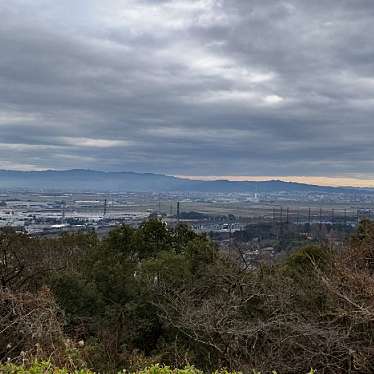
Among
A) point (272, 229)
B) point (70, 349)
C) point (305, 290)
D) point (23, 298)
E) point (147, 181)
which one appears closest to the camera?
point (70, 349)

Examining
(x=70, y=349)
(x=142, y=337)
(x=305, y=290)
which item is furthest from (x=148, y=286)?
(x=70, y=349)

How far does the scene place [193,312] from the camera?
34.1 ft

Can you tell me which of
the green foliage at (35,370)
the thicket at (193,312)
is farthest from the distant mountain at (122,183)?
the green foliage at (35,370)

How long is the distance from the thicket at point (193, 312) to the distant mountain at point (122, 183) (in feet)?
325

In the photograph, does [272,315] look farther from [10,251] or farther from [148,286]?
[10,251]

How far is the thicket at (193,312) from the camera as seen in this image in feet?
27.4

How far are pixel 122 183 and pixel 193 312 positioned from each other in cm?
11960

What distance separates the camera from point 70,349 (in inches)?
282

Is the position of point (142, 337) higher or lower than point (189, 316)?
lower

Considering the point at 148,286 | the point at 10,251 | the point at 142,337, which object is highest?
the point at 10,251

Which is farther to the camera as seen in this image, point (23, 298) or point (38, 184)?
point (38, 184)

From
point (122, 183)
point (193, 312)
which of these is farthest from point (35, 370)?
point (122, 183)

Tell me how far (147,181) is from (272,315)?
124027 mm

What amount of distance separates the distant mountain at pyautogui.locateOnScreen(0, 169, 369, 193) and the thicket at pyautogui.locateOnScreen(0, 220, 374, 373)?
99.1m
